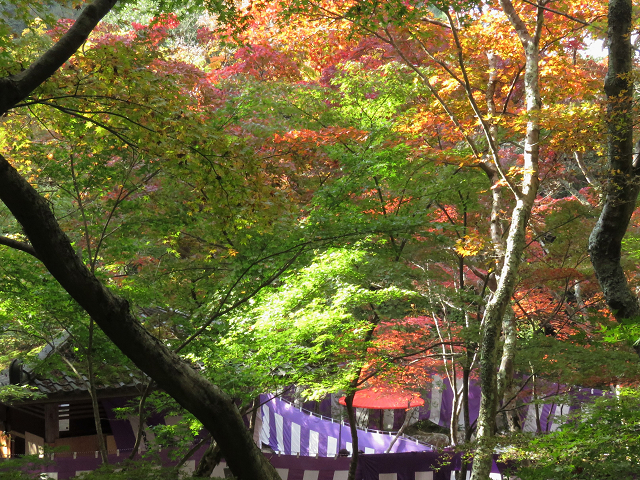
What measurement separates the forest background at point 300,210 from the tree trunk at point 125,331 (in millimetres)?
15

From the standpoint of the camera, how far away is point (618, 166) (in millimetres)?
5402

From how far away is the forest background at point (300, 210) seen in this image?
3846mm

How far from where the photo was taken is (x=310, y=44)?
9062 mm

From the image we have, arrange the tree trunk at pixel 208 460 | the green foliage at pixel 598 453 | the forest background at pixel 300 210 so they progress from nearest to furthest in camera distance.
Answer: the green foliage at pixel 598 453, the forest background at pixel 300 210, the tree trunk at pixel 208 460

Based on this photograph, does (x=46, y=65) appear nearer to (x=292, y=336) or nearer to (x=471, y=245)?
(x=292, y=336)

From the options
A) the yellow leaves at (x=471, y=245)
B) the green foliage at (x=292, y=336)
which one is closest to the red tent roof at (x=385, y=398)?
the green foliage at (x=292, y=336)

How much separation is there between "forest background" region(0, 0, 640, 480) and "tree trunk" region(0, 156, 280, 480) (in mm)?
15

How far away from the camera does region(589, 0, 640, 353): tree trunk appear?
17.0 feet

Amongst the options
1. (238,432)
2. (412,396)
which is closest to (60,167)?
(238,432)

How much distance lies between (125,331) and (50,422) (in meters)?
7.10

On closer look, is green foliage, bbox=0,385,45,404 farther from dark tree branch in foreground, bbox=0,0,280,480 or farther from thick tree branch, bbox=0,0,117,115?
thick tree branch, bbox=0,0,117,115

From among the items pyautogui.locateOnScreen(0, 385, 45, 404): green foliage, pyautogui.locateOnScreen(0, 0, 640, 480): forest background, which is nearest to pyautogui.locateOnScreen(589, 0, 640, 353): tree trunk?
pyautogui.locateOnScreen(0, 0, 640, 480): forest background

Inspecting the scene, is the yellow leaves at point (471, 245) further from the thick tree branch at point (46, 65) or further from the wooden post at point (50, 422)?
the wooden post at point (50, 422)

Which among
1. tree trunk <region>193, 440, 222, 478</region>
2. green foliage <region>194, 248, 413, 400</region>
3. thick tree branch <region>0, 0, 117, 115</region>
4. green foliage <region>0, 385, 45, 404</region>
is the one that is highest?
thick tree branch <region>0, 0, 117, 115</region>
